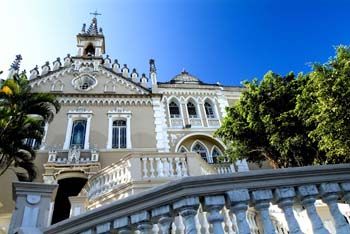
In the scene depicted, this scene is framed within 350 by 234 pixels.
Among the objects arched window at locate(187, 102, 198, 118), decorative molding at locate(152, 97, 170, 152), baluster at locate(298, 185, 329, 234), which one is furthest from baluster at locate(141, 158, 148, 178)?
arched window at locate(187, 102, 198, 118)

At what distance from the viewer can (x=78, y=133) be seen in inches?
735

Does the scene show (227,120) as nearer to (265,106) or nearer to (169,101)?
(265,106)

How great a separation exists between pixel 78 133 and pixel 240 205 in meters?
17.4

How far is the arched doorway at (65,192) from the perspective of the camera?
52.0ft

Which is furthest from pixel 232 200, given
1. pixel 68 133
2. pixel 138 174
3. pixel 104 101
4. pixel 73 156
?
pixel 104 101

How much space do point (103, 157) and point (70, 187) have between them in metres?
2.63

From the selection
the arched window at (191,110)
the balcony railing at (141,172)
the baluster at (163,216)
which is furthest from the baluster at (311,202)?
the arched window at (191,110)

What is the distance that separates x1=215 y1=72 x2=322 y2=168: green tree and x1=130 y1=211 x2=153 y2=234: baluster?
1155 cm

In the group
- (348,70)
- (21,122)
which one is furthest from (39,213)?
(21,122)

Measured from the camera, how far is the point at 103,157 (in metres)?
17.2

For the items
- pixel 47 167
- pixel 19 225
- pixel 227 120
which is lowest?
pixel 19 225

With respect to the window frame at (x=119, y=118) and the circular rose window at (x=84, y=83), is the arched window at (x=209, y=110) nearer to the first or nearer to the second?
the window frame at (x=119, y=118)

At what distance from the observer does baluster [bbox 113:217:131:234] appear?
3.02 meters

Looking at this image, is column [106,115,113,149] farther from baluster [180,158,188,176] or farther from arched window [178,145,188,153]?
baluster [180,158,188,176]
